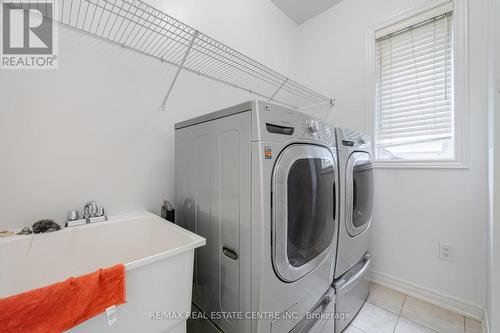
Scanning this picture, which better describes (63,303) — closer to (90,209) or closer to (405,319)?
(90,209)

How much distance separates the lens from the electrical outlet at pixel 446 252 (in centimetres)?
154

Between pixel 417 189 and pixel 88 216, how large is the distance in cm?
238

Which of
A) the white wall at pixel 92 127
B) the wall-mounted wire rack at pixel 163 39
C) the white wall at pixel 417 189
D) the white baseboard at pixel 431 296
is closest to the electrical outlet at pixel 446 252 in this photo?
the white wall at pixel 417 189

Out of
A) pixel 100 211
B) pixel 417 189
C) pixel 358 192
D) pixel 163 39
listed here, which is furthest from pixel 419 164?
pixel 100 211

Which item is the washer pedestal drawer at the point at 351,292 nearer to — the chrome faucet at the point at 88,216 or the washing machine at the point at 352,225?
the washing machine at the point at 352,225

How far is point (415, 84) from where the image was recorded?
1732 mm

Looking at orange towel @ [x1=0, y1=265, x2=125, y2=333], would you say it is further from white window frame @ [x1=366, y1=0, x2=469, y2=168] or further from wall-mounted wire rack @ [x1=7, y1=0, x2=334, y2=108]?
white window frame @ [x1=366, y1=0, x2=469, y2=168]

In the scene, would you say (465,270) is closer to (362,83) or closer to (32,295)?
(362,83)

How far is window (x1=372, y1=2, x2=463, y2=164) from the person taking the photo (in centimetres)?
158

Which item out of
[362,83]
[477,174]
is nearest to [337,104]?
[362,83]

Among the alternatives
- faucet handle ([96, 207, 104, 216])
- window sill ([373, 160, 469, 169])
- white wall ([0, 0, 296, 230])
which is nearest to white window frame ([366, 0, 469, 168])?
window sill ([373, 160, 469, 169])

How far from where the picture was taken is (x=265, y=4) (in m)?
2.13

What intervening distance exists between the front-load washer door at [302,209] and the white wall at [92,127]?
37.7 inches

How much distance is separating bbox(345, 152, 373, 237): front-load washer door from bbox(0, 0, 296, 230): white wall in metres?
1.21
